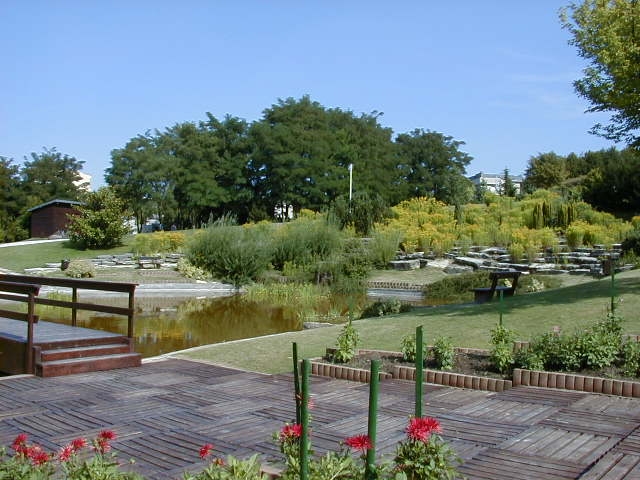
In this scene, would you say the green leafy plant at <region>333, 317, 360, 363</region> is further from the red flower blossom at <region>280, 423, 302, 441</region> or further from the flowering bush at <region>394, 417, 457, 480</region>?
the flowering bush at <region>394, 417, 457, 480</region>

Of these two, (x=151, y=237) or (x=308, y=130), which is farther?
(x=308, y=130)

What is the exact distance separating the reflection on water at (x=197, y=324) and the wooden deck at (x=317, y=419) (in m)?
4.04

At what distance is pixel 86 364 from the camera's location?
25.6ft

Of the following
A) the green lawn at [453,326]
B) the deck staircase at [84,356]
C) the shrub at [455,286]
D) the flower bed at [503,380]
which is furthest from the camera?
the shrub at [455,286]

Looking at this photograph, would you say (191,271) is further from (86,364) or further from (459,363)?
(459,363)

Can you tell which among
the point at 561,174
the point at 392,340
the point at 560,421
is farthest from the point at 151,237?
the point at 561,174

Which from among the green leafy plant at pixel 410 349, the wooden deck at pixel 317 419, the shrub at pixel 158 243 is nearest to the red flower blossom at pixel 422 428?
the wooden deck at pixel 317 419

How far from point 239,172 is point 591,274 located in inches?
1214

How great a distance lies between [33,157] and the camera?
5238cm

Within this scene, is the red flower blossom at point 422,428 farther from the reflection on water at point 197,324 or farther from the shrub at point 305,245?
the shrub at point 305,245

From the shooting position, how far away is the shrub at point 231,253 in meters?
22.5

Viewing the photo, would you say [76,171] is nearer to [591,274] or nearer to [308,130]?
[308,130]

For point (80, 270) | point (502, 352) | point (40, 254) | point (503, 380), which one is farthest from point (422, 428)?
point (40, 254)

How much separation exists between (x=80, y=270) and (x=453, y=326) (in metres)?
15.6
